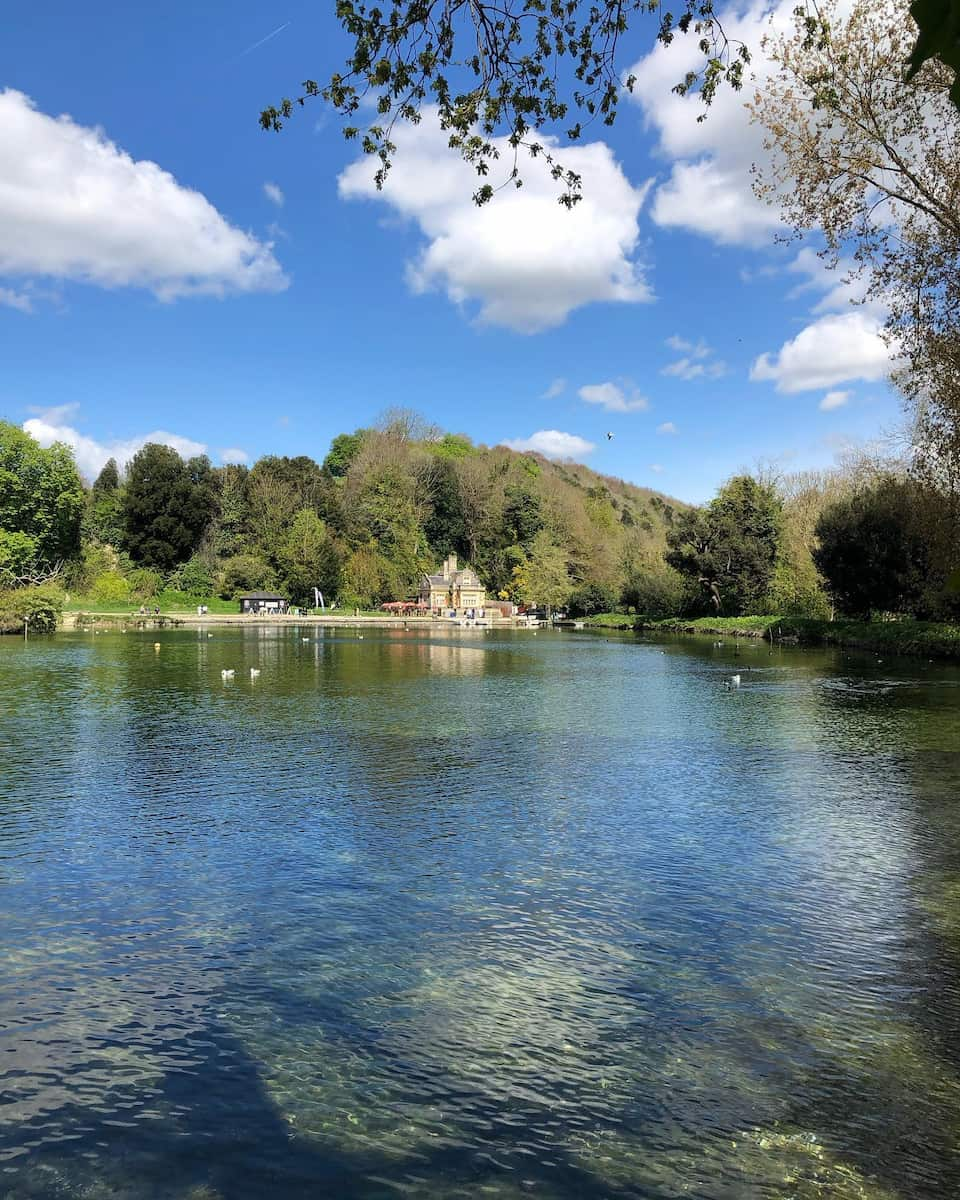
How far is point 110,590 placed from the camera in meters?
85.2

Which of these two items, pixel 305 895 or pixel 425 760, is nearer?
pixel 305 895

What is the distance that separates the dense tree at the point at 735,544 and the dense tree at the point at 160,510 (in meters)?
52.4

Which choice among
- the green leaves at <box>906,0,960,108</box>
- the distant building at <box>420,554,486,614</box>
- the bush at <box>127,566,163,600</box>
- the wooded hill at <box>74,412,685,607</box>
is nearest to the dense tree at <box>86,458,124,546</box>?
the wooded hill at <box>74,412,685,607</box>

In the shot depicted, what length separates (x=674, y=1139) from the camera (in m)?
5.38

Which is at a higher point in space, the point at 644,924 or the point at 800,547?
the point at 800,547

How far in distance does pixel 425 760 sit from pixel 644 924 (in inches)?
351

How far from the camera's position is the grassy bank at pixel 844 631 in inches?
1668

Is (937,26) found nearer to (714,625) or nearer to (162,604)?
(714,625)

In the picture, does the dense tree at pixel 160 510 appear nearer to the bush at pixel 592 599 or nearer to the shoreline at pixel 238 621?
the shoreline at pixel 238 621

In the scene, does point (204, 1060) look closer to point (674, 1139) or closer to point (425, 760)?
point (674, 1139)

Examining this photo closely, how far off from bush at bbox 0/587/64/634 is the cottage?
26.7 meters

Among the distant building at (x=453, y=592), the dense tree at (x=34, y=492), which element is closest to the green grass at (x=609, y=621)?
the distant building at (x=453, y=592)

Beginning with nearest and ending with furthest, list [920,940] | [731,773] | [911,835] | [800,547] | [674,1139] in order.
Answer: [674,1139] < [920,940] < [911,835] < [731,773] < [800,547]

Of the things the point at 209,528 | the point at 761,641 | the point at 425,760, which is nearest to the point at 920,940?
the point at 425,760
